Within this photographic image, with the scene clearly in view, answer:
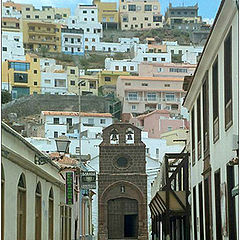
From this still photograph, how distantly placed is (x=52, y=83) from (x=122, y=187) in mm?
59358

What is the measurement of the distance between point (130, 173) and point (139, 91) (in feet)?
159

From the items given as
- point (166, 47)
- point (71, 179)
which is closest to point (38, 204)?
point (71, 179)

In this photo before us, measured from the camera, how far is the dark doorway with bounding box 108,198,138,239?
5309 centimetres

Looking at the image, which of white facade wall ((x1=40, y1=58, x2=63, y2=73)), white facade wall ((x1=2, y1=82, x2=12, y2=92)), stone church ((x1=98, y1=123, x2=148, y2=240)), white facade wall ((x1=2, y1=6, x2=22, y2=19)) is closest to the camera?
stone church ((x1=98, y1=123, x2=148, y2=240))

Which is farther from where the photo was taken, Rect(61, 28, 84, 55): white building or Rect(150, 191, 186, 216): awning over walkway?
Rect(61, 28, 84, 55): white building

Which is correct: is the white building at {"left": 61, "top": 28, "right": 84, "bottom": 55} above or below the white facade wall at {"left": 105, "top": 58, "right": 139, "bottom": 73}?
above

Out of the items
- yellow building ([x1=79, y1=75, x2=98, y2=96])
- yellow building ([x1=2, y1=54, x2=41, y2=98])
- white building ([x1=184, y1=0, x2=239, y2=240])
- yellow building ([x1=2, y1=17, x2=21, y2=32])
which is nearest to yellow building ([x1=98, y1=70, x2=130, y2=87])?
yellow building ([x1=79, y1=75, x2=98, y2=96])

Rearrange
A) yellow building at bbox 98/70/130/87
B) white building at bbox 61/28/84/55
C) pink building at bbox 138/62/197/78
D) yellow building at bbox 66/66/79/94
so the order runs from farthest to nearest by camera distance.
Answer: white building at bbox 61/28/84/55 → yellow building at bbox 98/70/130/87 → yellow building at bbox 66/66/79/94 → pink building at bbox 138/62/197/78

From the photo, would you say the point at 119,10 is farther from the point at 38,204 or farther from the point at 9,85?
the point at 38,204

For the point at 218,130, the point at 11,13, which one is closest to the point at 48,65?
the point at 11,13

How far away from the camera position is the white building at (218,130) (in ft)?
39.6

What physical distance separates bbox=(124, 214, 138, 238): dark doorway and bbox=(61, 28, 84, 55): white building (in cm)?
8499

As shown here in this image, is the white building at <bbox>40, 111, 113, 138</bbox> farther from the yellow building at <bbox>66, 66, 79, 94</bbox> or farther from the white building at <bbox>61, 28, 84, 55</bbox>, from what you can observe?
the white building at <bbox>61, 28, 84, 55</bbox>

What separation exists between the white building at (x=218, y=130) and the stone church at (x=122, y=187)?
30934 millimetres
